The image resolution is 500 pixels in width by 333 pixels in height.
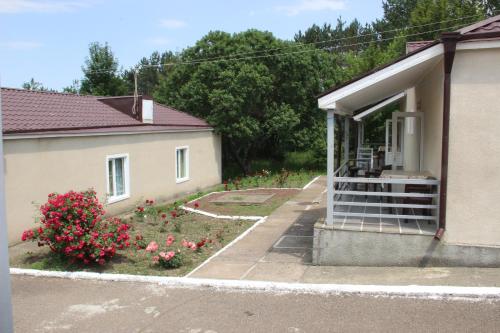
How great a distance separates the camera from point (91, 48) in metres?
35.7

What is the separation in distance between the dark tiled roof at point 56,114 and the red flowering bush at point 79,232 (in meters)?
3.07

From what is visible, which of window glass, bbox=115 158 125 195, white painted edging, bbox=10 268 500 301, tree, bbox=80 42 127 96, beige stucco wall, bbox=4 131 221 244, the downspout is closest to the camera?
white painted edging, bbox=10 268 500 301

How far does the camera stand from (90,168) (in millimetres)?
13414

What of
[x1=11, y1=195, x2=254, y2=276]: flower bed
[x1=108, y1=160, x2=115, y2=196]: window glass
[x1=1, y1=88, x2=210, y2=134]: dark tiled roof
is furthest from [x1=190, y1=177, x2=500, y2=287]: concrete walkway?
[x1=1, y1=88, x2=210, y2=134]: dark tiled roof

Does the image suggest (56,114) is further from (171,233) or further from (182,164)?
(182,164)

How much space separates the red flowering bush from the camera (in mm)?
8250

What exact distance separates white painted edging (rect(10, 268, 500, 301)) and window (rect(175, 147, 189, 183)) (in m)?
11.4

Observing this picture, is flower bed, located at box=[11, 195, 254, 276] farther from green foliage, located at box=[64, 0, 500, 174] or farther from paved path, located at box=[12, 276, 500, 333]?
green foliage, located at box=[64, 0, 500, 174]

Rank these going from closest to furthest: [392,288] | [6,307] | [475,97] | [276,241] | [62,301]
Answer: [6,307], [392,288], [62,301], [475,97], [276,241]

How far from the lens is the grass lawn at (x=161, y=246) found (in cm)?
845

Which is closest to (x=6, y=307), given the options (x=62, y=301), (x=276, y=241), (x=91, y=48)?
(x=62, y=301)

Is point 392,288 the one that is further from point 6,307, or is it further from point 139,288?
point 6,307

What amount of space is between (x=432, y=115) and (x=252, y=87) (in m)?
13.3

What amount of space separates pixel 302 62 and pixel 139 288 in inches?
698
